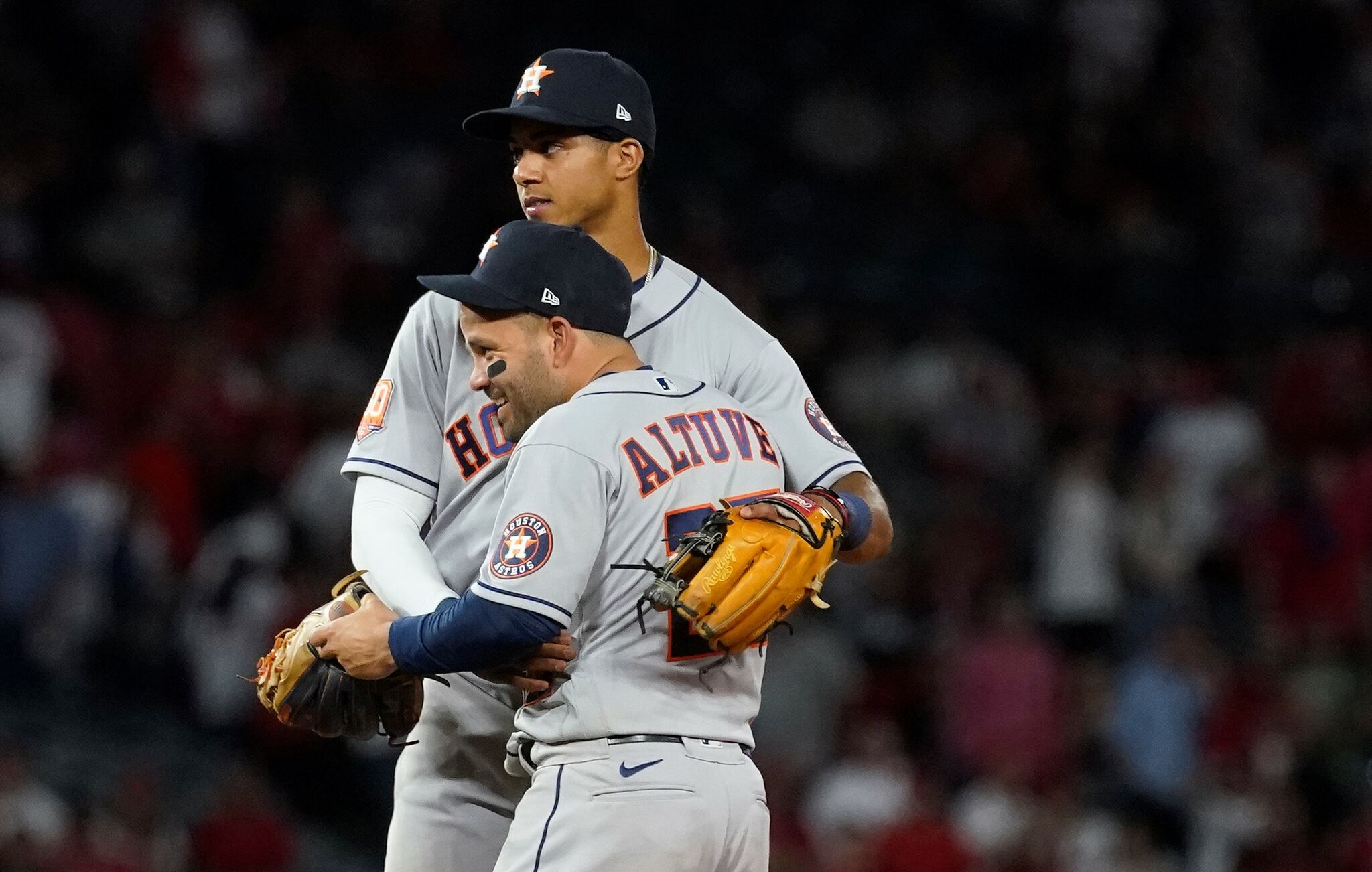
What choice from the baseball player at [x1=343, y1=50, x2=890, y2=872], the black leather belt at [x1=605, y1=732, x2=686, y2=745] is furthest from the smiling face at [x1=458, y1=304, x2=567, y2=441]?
the black leather belt at [x1=605, y1=732, x2=686, y2=745]

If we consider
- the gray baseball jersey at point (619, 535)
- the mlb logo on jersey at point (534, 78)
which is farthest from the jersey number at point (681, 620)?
the mlb logo on jersey at point (534, 78)

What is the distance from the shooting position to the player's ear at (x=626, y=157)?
12.4 feet

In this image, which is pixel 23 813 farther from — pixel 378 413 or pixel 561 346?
pixel 561 346

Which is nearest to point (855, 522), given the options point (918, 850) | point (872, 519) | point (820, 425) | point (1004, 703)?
point (872, 519)

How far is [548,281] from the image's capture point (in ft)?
10.8

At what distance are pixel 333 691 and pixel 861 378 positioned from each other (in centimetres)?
714

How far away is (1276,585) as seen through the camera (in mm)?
9398

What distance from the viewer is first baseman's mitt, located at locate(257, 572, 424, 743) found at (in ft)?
11.5

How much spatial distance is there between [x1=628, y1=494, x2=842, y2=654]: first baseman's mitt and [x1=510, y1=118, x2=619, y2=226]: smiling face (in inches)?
31.8

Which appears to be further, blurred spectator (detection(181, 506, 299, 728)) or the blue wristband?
blurred spectator (detection(181, 506, 299, 728))

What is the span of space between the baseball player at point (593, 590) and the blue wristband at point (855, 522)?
16 centimetres

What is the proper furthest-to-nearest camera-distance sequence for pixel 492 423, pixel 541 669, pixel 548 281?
pixel 492 423 → pixel 548 281 → pixel 541 669

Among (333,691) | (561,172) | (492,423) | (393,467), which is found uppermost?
(561,172)

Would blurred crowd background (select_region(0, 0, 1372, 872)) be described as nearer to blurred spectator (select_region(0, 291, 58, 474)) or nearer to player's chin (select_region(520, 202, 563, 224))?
blurred spectator (select_region(0, 291, 58, 474))
